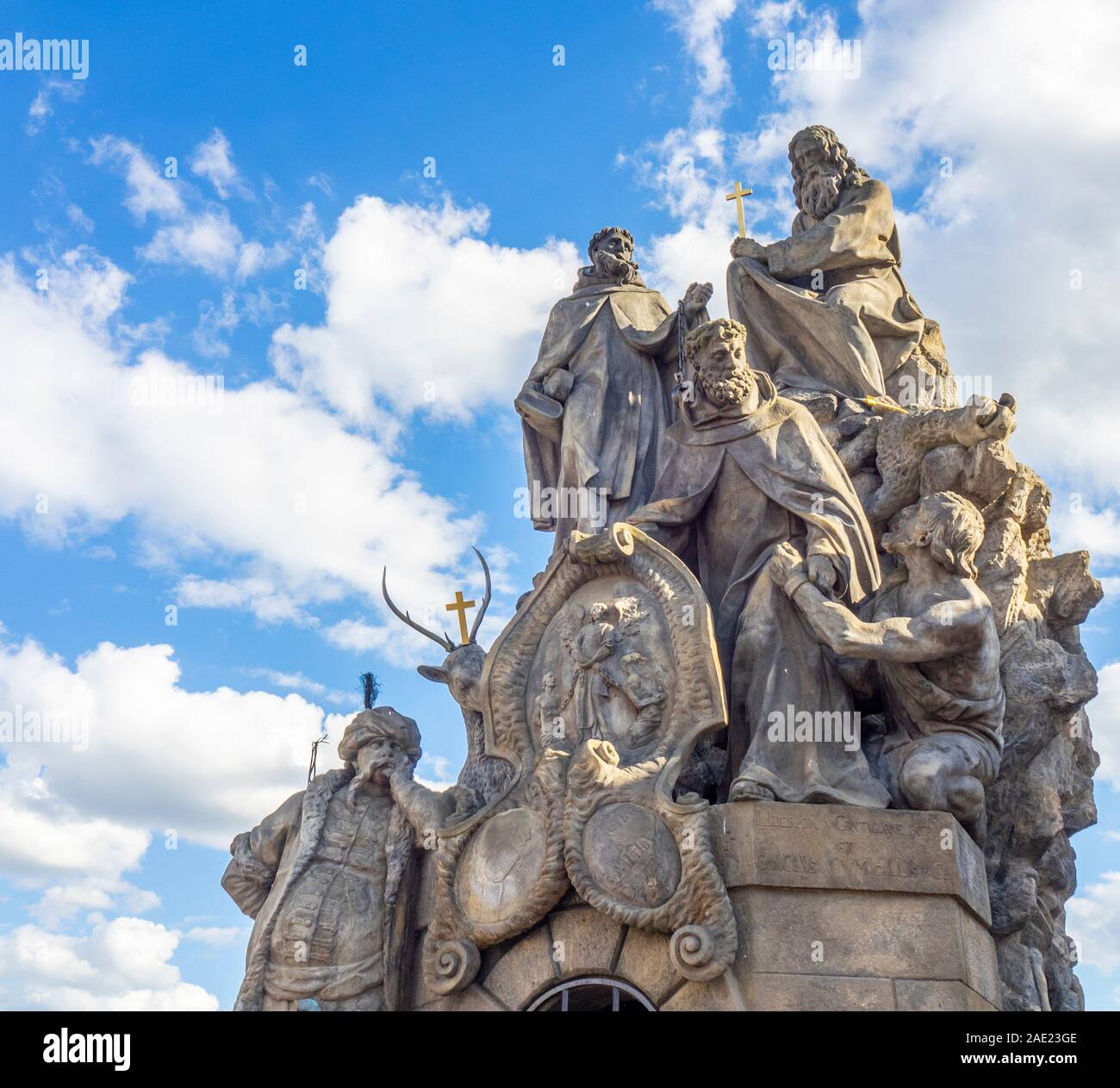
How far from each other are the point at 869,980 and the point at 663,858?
3.77ft

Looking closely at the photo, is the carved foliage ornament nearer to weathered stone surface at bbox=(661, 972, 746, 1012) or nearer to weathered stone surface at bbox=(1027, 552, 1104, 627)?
weathered stone surface at bbox=(661, 972, 746, 1012)

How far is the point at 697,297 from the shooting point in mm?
9320

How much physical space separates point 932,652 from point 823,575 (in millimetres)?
736

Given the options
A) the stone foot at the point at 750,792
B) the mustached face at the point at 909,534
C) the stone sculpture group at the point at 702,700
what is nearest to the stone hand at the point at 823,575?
the stone sculpture group at the point at 702,700

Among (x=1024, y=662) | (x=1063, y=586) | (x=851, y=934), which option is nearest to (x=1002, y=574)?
(x=1024, y=662)

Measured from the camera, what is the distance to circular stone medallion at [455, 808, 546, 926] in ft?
24.1

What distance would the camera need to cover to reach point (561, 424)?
978 cm

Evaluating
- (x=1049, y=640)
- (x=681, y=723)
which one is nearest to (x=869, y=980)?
(x=681, y=723)

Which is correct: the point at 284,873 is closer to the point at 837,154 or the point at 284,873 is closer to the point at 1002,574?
the point at 1002,574

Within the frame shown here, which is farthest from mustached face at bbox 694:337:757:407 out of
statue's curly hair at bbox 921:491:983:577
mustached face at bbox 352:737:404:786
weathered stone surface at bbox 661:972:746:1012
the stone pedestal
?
weathered stone surface at bbox 661:972:746:1012

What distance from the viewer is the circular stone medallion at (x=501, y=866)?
7359 millimetres

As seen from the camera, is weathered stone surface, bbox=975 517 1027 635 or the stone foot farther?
weathered stone surface, bbox=975 517 1027 635

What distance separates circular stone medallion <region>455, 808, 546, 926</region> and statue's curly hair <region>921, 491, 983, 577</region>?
2739 mm
